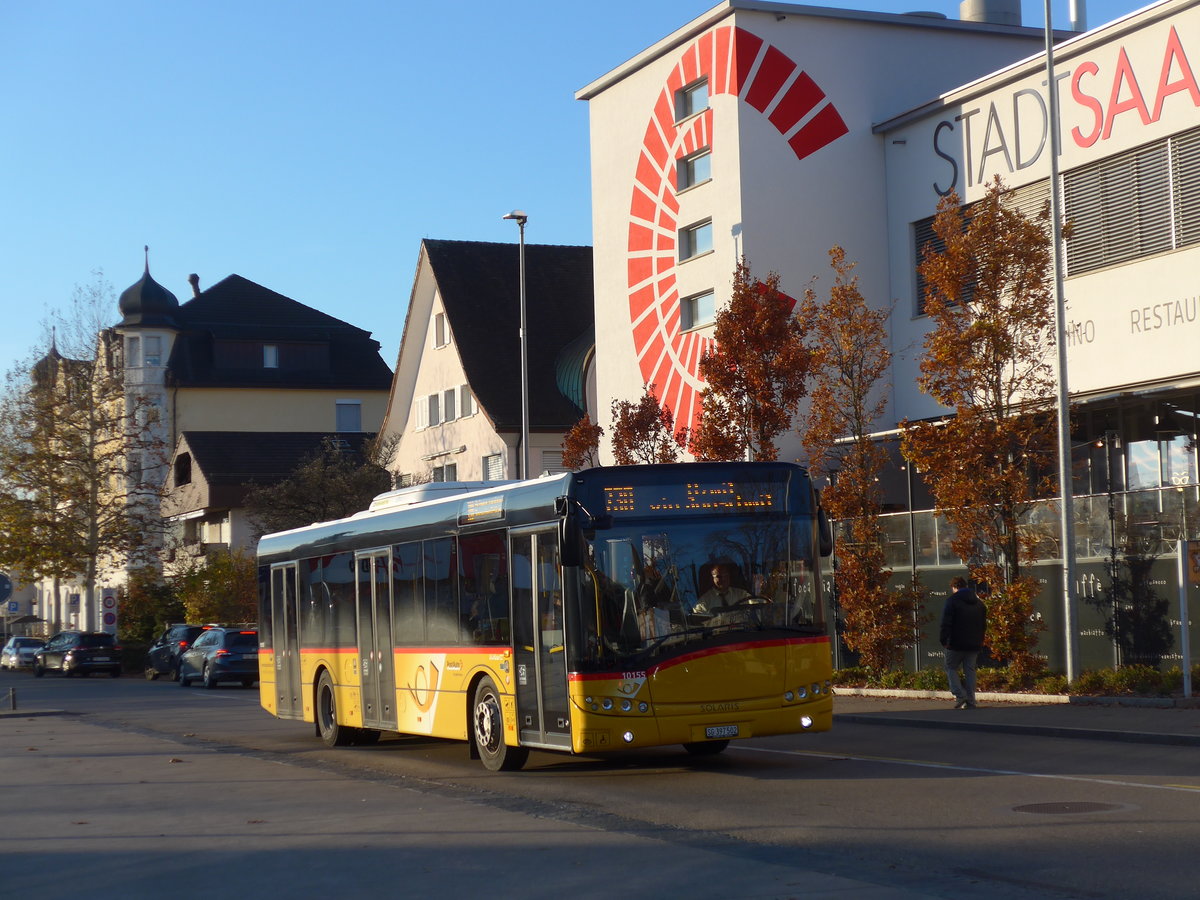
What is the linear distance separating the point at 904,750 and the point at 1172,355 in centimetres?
1255

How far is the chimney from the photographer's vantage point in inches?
1577

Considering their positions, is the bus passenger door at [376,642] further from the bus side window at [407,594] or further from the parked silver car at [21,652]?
the parked silver car at [21,652]

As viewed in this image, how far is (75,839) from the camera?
1209 centimetres

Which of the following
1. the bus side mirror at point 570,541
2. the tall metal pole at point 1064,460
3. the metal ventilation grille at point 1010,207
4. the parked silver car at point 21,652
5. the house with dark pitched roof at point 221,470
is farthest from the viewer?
the house with dark pitched roof at point 221,470

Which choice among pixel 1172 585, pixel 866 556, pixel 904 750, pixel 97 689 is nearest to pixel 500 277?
pixel 97 689

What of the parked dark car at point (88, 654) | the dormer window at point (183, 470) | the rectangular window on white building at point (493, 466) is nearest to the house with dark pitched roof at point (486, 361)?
the rectangular window on white building at point (493, 466)

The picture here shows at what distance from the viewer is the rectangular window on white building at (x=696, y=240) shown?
37188mm

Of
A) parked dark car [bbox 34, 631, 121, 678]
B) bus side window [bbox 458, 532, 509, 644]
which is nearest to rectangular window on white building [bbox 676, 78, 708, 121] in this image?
bus side window [bbox 458, 532, 509, 644]

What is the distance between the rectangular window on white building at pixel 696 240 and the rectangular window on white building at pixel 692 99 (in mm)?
2560

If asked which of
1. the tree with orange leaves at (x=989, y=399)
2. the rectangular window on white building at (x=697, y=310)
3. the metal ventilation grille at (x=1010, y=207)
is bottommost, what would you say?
the tree with orange leaves at (x=989, y=399)

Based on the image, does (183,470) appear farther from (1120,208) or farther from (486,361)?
(1120,208)

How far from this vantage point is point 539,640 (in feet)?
49.1

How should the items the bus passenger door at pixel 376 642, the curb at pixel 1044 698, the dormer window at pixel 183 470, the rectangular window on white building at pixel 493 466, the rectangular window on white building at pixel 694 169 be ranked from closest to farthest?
the bus passenger door at pixel 376 642, the curb at pixel 1044 698, the rectangular window on white building at pixel 694 169, the rectangular window on white building at pixel 493 466, the dormer window at pixel 183 470

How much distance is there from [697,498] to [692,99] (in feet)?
80.0
